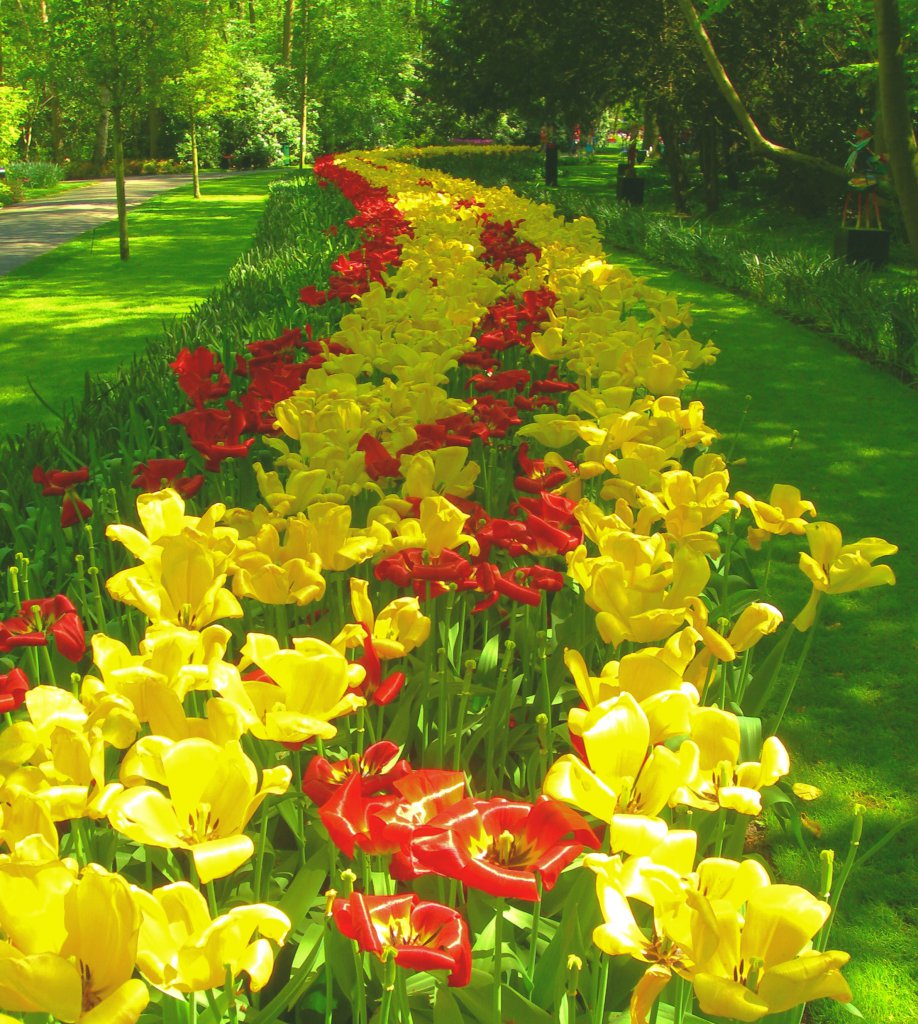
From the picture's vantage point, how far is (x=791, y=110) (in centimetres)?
1814

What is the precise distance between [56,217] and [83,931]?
21.4m

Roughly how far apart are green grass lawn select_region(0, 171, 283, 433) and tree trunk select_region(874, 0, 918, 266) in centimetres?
357

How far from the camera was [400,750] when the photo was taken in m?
1.65

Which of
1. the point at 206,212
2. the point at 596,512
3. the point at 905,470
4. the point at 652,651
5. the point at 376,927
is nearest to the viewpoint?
the point at 376,927

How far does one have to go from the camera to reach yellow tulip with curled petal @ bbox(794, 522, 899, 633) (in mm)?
1646

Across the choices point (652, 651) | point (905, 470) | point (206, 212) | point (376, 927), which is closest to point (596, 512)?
point (652, 651)

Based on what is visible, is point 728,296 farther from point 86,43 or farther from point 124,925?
point 124,925

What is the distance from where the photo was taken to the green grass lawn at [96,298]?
7293 mm

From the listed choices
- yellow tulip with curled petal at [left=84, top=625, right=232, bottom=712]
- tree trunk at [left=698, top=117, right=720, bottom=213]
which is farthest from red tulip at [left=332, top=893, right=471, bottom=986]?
tree trunk at [left=698, top=117, right=720, bottom=213]

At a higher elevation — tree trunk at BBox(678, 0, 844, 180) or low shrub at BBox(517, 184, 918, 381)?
tree trunk at BBox(678, 0, 844, 180)

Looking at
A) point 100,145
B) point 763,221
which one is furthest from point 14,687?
point 100,145

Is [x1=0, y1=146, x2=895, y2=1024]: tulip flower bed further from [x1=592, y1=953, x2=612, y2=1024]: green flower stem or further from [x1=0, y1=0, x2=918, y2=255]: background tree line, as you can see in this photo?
[x1=0, y1=0, x2=918, y2=255]: background tree line

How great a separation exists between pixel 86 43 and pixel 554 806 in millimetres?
12684

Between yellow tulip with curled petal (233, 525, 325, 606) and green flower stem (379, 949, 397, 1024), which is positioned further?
yellow tulip with curled petal (233, 525, 325, 606)
